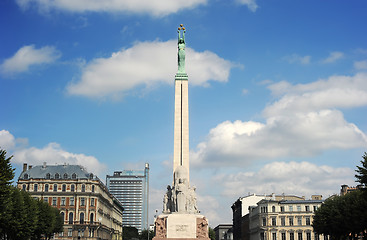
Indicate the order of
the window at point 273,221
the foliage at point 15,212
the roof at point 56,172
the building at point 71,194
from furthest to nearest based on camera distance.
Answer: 1. the roof at point 56,172
2. the window at point 273,221
3. the building at point 71,194
4. the foliage at point 15,212

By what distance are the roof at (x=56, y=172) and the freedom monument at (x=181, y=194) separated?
54.2 m

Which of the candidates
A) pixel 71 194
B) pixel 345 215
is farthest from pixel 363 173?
pixel 71 194

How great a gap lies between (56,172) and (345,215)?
238 ft

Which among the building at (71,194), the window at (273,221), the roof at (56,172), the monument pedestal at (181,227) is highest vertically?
the roof at (56,172)

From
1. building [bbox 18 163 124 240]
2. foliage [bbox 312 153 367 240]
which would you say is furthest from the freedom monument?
building [bbox 18 163 124 240]

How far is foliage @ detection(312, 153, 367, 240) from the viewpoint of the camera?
5456 cm

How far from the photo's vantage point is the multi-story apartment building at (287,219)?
103 meters

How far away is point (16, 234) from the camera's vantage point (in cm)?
5903

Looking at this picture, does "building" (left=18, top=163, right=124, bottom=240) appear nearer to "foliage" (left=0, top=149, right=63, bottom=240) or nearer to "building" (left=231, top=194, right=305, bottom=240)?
"foliage" (left=0, top=149, right=63, bottom=240)

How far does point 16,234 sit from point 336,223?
48.8m

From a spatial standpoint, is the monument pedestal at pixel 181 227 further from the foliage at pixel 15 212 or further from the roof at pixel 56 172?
the roof at pixel 56 172

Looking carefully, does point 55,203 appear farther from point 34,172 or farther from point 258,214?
point 258,214

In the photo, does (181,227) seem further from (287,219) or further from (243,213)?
(243,213)

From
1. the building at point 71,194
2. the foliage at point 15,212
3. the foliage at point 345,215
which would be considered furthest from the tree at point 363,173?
the building at point 71,194
